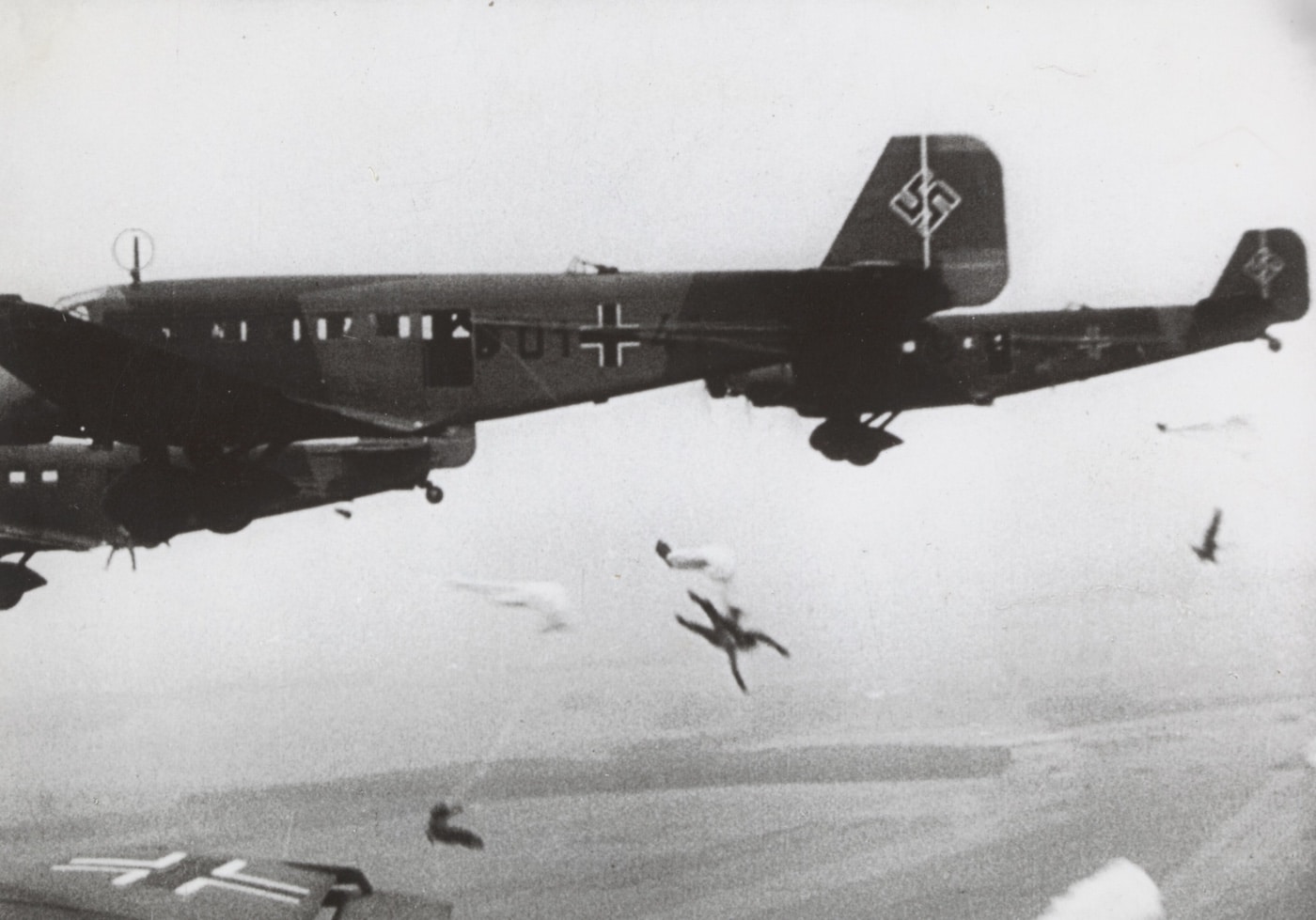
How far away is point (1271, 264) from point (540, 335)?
3203mm

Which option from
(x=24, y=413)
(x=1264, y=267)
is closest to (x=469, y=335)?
(x=24, y=413)

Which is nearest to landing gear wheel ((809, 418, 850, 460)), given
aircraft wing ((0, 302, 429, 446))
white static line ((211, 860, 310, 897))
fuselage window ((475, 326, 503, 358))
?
fuselage window ((475, 326, 503, 358))

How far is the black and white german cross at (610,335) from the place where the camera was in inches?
228

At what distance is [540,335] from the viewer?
226 inches

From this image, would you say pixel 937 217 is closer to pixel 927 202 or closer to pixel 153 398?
pixel 927 202

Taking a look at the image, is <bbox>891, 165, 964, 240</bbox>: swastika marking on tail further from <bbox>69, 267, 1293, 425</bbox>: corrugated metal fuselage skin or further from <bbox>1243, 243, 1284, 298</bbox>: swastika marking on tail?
<bbox>1243, 243, 1284, 298</bbox>: swastika marking on tail

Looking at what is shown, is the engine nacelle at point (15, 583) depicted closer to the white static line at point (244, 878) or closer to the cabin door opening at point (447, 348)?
the white static line at point (244, 878)

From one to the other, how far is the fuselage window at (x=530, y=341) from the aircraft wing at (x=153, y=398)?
1.98ft

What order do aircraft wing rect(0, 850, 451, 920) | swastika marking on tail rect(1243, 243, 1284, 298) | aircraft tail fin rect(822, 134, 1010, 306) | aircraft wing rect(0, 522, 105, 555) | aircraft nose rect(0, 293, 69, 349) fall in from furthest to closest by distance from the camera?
1. aircraft wing rect(0, 522, 105, 555)
2. swastika marking on tail rect(1243, 243, 1284, 298)
3. aircraft tail fin rect(822, 134, 1010, 306)
4. aircraft nose rect(0, 293, 69, 349)
5. aircraft wing rect(0, 850, 451, 920)

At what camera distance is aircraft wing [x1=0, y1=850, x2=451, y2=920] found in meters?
4.28

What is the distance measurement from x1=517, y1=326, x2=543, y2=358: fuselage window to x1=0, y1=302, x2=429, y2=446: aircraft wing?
0.60 meters

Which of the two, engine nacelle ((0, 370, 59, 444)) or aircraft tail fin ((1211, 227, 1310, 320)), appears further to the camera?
aircraft tail fin ((1211, 227, 1310, 320))

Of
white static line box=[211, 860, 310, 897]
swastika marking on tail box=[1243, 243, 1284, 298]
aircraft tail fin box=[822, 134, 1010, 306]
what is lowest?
white static line box=[211, 860, 310, 897]

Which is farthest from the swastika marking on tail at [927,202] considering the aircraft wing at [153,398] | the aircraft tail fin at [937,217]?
the aircraft wing at [153,398]
